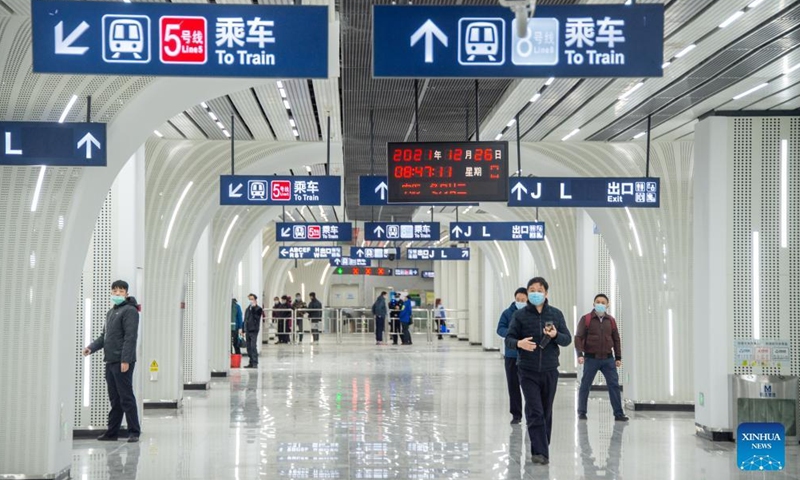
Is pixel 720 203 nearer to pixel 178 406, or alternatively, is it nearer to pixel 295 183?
pixel 295 183

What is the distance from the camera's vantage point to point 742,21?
8.94 m

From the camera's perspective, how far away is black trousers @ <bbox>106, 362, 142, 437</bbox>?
1152 cm

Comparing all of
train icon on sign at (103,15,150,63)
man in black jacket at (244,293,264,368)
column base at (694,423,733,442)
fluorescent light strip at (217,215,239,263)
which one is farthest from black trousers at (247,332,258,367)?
train icon on sign at (103,15,150,63)

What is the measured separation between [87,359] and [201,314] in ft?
22.6

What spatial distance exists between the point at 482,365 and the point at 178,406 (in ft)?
38.6

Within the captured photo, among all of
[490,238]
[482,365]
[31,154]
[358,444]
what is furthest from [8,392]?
[482,365]

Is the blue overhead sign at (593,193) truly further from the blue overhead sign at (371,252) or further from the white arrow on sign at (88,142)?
the blue overhead sign at (371,252)

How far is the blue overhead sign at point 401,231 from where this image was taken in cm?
2041

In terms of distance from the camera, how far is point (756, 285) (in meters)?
12.7

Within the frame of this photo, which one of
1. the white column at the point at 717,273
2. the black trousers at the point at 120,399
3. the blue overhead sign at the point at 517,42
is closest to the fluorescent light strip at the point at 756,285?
the white column at the point at 717,273

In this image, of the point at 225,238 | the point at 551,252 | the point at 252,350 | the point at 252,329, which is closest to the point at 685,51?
the point at 551,252

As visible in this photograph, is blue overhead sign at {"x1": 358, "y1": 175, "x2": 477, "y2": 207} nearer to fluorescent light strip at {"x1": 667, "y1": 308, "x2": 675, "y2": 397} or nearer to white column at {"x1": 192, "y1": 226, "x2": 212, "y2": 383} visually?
fluorescent light strip at {"x1": 667, "y1": 308, "x2": 675, "y2": 397}

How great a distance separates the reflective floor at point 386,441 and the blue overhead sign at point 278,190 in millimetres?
2908

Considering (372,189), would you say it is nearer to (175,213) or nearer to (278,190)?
(278,190)
